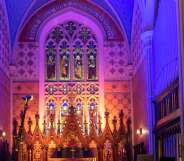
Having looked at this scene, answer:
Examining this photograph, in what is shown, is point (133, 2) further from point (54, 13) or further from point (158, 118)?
point (158, 118)

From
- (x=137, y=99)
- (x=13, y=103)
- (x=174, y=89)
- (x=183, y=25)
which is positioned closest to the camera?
(x=183, y=25)

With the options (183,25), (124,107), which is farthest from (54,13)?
(183,25)

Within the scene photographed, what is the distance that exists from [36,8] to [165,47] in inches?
454

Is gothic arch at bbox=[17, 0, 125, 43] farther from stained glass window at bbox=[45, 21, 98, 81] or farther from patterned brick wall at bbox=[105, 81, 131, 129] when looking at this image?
patterned brick wall at bbox=[105, 81, 131, 129]

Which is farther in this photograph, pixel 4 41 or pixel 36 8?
pixel 36 8

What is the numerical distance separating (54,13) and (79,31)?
1730 mm

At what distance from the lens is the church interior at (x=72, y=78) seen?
27031 millimetres

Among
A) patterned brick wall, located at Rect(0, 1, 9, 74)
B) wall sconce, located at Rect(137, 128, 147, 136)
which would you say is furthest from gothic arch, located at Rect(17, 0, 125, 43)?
wall sconce, located at Rect(137, 128, 147, 136)

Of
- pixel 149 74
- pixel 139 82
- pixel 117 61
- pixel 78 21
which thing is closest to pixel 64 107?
pixel 117 61

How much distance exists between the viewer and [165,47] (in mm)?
19141

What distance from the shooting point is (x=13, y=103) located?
91.9 feet

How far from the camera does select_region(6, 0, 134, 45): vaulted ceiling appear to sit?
2741 centimetres

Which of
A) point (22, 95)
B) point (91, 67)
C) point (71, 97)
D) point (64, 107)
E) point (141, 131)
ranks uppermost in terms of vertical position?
point (91, 67)

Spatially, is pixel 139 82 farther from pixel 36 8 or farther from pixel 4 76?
pixel 36 8
